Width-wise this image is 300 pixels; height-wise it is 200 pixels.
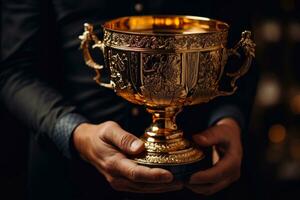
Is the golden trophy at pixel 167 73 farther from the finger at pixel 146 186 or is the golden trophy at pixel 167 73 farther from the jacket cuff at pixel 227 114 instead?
the jacket cuff at pixel 227 114

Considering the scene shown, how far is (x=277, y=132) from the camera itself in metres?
2.46

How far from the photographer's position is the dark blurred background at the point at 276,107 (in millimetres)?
2418

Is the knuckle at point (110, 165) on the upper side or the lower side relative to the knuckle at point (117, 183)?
upper

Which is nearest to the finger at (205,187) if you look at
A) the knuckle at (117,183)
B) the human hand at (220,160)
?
the human hand at (220,160)

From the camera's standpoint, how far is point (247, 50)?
3.11 ft

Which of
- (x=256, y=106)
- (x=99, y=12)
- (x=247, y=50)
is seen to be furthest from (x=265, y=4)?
(x=247, y=50)

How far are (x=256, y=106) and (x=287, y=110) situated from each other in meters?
0.12

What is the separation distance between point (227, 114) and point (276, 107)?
1372 mm

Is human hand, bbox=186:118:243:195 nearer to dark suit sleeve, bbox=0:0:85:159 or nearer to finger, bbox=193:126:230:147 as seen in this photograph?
finger, bbox=193:126:230:147

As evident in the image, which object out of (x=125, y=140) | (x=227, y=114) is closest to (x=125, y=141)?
(x=125, y=140)

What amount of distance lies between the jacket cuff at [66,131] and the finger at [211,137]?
225 mm

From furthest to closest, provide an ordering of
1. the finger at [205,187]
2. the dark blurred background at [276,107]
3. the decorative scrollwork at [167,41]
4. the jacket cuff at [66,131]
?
the dark blurred background at [276,107] < the jacket cuff at [66,131] < the finger at [205,187] < the decorative scrollwork at [167,41]

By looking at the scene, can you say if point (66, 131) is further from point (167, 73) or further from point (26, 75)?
point (167, 73)

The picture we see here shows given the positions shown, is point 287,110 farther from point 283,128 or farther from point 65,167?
point 65,167
